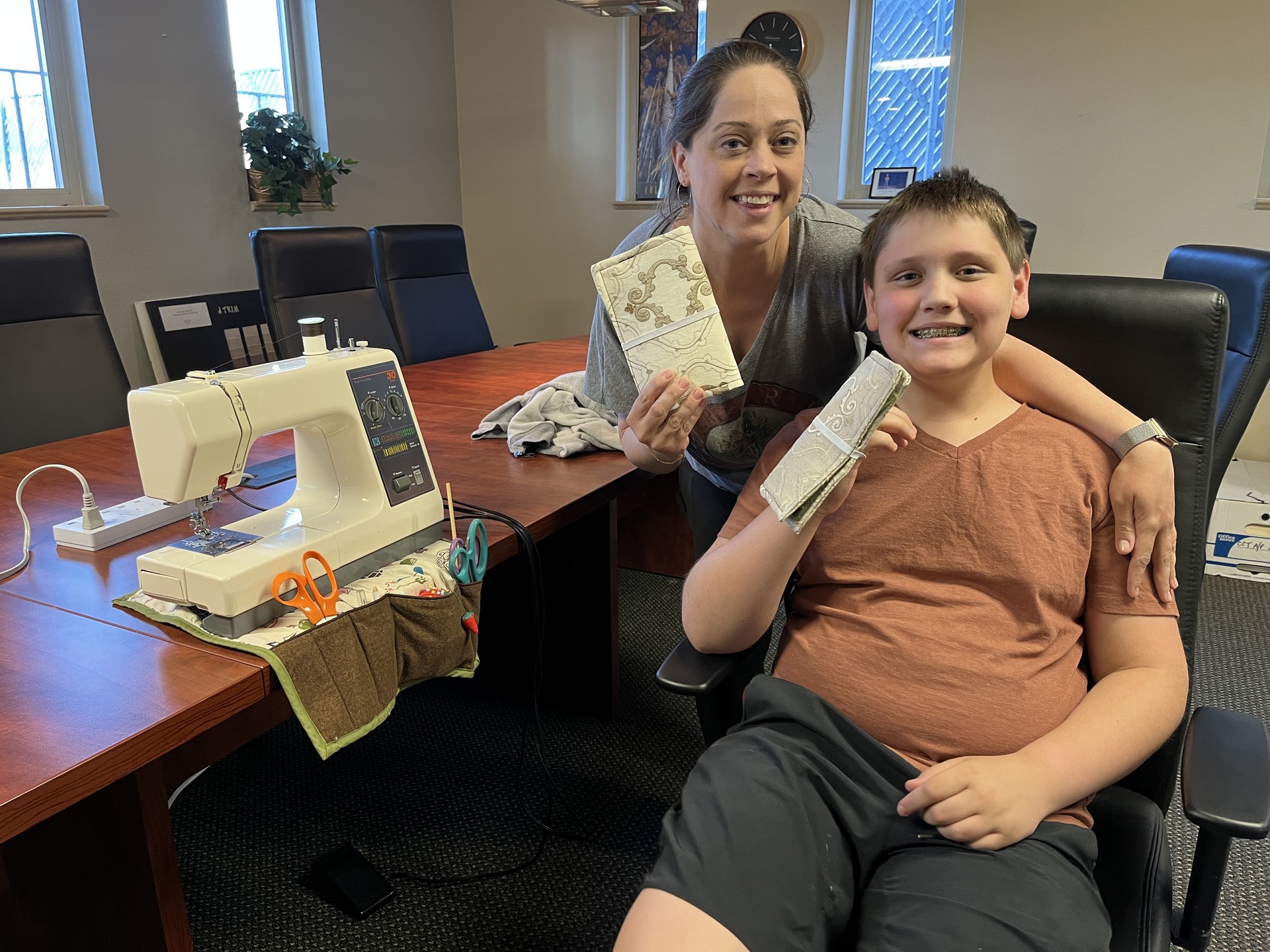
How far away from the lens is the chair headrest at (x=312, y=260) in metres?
2.51

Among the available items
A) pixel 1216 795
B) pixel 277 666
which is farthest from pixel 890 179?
pixel 277 666

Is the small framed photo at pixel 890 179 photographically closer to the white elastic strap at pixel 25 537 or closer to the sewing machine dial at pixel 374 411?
the sewing machine dial at pixel 374 411

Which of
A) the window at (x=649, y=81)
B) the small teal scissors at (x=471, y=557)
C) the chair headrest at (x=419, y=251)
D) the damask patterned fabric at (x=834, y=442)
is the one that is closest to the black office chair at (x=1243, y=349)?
the damask patterned fabric at (x=834, y=442)

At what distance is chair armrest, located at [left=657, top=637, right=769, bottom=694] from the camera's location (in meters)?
1.04

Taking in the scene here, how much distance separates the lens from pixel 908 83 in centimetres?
433

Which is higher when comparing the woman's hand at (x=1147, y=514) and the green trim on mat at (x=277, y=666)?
the woman's hand at (x=1147, y=514)

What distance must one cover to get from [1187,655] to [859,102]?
3.99 meters

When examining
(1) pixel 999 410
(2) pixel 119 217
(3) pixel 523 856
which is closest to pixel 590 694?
(3) pixel 523 856

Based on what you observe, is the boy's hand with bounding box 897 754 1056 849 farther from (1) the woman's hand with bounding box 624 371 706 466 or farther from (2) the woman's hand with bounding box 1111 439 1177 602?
(1) the woman's hand with bounding box 624 371 706 466

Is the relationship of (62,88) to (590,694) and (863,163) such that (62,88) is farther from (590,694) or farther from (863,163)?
(863,163)

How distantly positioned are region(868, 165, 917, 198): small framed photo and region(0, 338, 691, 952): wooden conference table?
3.30m

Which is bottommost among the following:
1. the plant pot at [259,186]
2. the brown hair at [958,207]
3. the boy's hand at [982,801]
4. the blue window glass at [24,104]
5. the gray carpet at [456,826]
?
the gray carpet at [456,826]

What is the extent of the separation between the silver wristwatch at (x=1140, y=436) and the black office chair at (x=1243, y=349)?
531 millimetres

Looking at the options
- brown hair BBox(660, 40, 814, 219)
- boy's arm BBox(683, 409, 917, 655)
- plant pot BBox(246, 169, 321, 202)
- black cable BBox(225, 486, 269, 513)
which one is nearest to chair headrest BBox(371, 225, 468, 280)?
plant pot BBox(246, 169, 321, 202)
